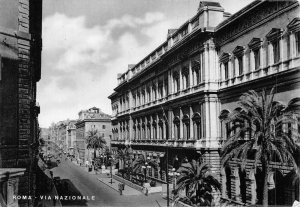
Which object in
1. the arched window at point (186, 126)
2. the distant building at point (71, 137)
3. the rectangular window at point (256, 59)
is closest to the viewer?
the rectangular window at point (256, 59)

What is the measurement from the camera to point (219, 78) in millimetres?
29219

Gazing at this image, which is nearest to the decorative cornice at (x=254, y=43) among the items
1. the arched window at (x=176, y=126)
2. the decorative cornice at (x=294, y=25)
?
the decorative cornice at (x=294, y=25)

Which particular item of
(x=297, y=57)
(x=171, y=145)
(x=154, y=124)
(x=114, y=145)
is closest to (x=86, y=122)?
(x=114, y=145)

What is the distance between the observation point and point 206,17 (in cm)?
2958

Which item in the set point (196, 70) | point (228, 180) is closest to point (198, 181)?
point (228, 180)

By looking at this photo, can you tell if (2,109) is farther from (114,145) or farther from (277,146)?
(114,145)

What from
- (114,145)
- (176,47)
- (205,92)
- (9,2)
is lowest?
(114,145)

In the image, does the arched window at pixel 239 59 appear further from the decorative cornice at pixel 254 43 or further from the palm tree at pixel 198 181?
the palm tree at pixel 198 181

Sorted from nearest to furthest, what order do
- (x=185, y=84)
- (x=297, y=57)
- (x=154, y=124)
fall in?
(x=297, y=57), (x=185, y=84), (x=154, y=124)

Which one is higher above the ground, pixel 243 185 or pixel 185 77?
pixel 185 77

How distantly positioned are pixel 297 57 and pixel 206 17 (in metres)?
10.8

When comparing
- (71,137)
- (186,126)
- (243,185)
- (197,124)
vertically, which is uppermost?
(197,124)

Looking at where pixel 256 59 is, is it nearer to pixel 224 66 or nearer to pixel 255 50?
pixel 255 50

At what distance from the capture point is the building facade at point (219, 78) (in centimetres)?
2167
